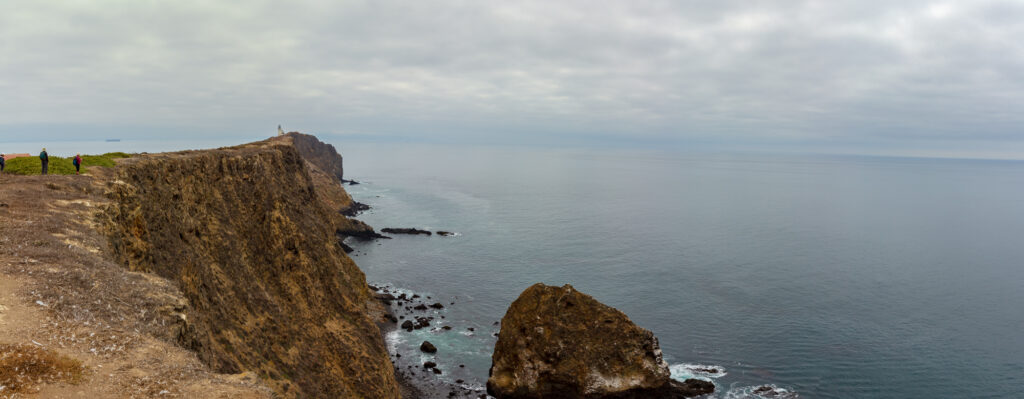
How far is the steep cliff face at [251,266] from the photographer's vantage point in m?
24.5

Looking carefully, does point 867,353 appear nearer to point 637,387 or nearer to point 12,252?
point 637,387

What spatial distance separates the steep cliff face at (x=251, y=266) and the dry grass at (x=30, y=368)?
360 cm

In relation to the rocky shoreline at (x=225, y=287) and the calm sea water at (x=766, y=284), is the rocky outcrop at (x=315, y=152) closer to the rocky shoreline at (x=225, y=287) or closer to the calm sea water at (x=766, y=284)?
the calm sea water at (x=766, y=284)

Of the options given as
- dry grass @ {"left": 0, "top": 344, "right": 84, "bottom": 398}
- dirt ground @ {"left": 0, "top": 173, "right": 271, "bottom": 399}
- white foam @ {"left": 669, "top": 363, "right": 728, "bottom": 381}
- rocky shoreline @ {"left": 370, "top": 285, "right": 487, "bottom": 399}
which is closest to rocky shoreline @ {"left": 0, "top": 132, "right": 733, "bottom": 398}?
dirt ground @ {"left": 0, "top": 173, "right": 271, "bottom": 399}

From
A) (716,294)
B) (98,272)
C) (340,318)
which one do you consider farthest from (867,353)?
(98,272)

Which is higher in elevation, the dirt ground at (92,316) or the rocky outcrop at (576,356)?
the dirt ground at (92,316)

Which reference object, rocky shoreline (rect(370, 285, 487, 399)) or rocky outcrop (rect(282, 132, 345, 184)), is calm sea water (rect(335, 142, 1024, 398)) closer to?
rocky shoreline (rect(370, 285, 487, 399))

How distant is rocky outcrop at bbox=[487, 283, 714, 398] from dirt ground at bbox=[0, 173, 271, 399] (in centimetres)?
3458

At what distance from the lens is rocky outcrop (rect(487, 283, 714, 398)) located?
4538cm

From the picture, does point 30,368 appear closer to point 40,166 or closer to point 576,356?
point 40,166

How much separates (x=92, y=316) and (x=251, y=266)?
27643 mm

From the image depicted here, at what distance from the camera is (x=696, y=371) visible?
170ft

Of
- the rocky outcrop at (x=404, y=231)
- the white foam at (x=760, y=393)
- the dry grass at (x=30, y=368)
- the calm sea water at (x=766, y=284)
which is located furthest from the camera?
the rocky outcrop at (x=404, y=231)

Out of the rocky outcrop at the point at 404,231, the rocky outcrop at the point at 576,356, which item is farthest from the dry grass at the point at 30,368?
the rocky outcrop at the point at 404,231
